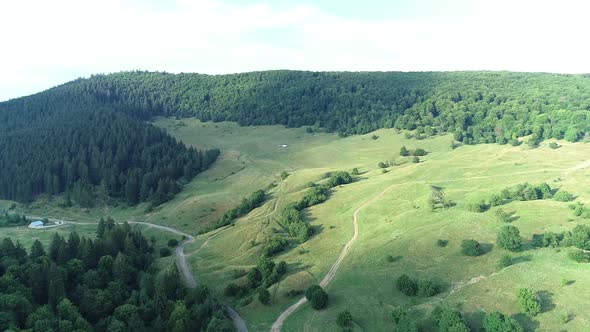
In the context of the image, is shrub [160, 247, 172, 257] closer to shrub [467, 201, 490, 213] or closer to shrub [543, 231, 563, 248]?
shrub [467, 201, 490, 213]

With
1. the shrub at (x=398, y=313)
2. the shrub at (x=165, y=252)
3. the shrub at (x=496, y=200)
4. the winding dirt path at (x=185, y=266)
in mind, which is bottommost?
the winding dirt path at (x=185, y=266)

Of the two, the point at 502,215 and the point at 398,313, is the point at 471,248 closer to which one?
the point at 502,215

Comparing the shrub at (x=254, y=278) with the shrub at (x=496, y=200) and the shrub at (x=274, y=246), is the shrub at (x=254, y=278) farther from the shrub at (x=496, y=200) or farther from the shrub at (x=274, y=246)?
the shrub at (x=496, y=200)

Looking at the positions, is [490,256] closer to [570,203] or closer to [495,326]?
[495,326]

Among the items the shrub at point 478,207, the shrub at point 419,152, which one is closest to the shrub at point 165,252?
the shrub at point 478,207

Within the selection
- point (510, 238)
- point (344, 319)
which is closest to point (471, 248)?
point (510, 238)

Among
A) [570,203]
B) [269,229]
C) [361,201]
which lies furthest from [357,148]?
[570,203]

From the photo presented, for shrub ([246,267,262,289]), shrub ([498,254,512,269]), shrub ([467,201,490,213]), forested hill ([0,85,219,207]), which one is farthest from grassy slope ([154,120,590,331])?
forested hill ([0,85,219,207])
